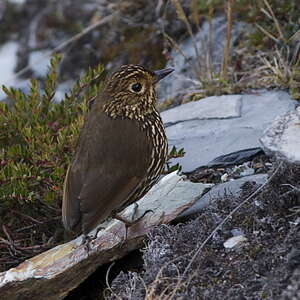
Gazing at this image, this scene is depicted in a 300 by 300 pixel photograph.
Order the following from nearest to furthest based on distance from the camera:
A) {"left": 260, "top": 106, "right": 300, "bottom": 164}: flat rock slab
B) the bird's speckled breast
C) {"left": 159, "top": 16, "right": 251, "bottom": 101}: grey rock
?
1. {"left": 260, "top": 106, "right": 300, "bottom": 164}: flat rock slab
2. the bird's speckled breast
3. {"left": 159, "top": 16, "right": 251, "bottom": 101}: grey rock

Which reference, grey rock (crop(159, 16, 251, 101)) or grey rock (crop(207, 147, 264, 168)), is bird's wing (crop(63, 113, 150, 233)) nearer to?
grey rock (crop(207, 147, 264, 168))

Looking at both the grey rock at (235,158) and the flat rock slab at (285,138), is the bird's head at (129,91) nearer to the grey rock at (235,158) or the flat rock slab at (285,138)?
the grey rock at (235,158)

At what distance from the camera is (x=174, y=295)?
3771 millimetres

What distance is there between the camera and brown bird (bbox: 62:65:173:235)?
4648 millimetres

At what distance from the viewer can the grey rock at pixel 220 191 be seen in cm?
490

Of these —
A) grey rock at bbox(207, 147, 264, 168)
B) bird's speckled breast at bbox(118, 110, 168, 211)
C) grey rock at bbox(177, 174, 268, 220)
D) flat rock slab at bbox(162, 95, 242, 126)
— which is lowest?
grey rock at bbox(207, 147, 264, 168)

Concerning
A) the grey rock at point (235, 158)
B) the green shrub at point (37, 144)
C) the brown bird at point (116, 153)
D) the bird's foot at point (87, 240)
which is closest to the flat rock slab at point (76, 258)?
the bird's foot at point (87, 240)

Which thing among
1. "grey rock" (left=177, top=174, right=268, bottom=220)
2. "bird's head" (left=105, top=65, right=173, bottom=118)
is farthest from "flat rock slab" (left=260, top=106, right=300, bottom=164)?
"bird's head" (left=105, top=65, right=173, bottom=118)

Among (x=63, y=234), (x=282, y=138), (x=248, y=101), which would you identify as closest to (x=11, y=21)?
(x=248, y=101)

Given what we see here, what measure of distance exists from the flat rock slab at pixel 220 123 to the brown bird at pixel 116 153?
712mm

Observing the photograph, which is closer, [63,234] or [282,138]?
[282,138]

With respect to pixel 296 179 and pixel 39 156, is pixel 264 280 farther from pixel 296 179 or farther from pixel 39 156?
pixel 39 156

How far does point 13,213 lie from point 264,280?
7.46 feet

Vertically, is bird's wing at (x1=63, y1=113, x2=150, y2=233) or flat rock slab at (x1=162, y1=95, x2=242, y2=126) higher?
bird's wing at (x1=63, y1=113, x2=150, y2=233)
